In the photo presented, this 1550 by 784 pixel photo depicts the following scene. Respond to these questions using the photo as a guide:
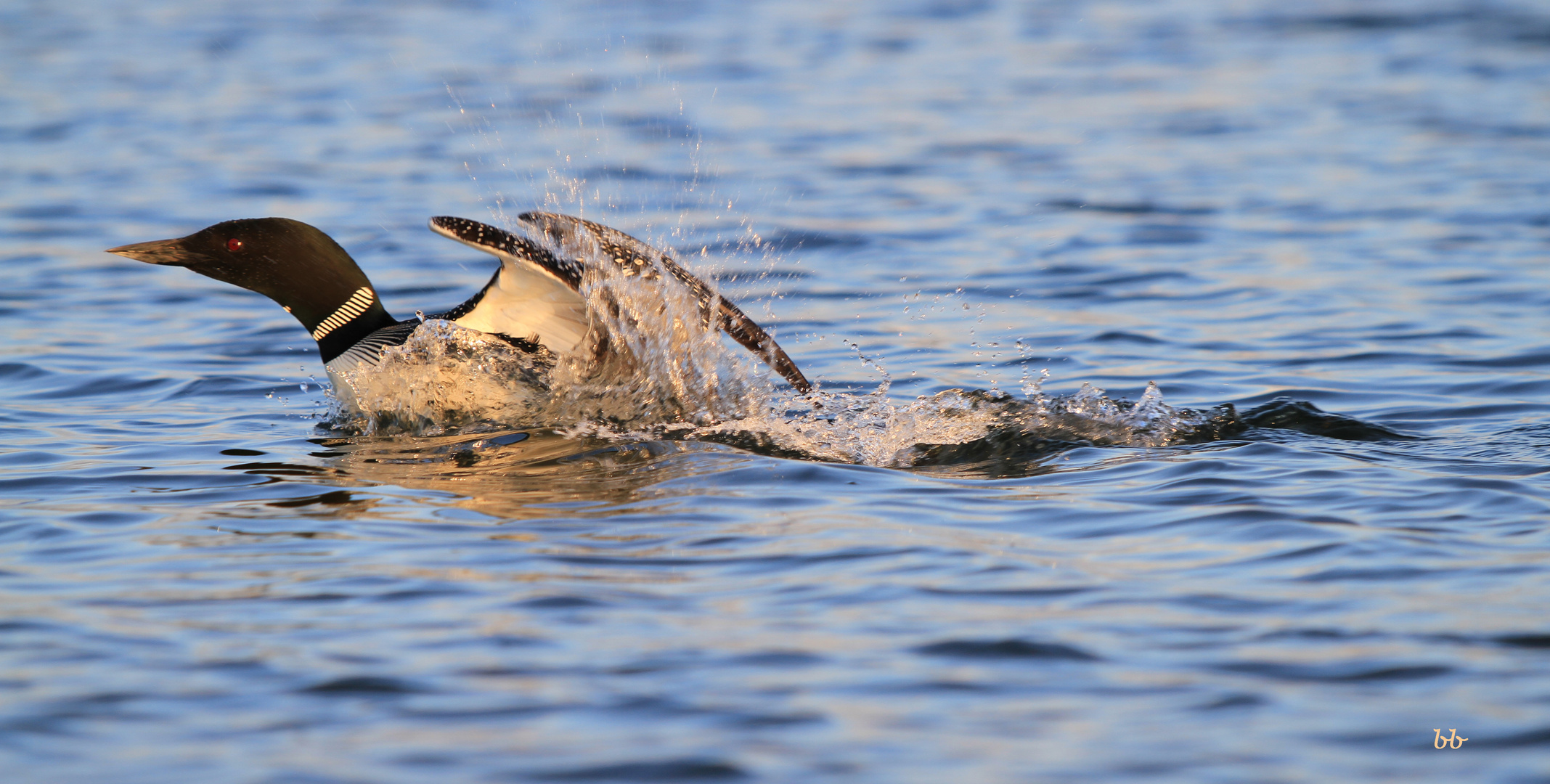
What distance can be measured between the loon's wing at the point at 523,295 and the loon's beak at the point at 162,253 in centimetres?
120

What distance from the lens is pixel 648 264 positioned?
20.4 ft

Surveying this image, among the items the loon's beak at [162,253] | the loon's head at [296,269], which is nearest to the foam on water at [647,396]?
the loon's head at [296,269]

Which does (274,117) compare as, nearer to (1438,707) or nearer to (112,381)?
(112,381)

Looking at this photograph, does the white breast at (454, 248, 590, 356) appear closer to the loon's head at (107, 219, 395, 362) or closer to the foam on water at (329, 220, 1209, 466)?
the foam on water at (329, 220, 1209, 466)

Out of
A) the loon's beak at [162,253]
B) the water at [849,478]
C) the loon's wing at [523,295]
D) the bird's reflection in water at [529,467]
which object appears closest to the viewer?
the water at [849,478]

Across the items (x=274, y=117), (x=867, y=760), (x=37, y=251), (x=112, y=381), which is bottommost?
(x=867, y=760)

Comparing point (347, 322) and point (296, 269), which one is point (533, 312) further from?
point (296, 269)

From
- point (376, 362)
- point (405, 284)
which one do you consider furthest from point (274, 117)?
point (376, 362)

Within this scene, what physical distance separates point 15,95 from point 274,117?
111 inches

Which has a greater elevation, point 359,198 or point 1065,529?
point 359,198

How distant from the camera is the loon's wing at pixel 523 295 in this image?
5773 mm

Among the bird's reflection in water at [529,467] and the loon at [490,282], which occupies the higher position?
the loon at [490,282]

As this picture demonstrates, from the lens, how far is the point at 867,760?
321cm

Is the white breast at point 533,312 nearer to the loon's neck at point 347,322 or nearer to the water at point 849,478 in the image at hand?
the water at point 849,478
